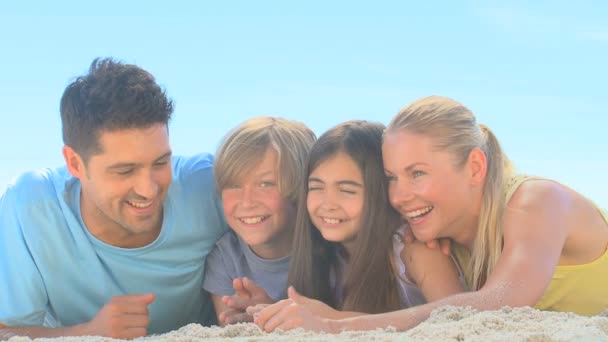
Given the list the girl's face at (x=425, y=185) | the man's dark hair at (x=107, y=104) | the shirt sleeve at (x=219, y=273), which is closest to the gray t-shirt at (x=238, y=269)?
the shirt sleeve at (x=219, y=273)

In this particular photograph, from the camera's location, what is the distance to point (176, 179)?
490 centimetres

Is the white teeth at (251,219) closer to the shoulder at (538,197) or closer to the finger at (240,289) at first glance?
the finger at (240,289)

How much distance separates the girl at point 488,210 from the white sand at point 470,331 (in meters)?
0.36

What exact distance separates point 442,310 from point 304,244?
1206 millimetres

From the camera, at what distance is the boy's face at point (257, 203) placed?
445cm

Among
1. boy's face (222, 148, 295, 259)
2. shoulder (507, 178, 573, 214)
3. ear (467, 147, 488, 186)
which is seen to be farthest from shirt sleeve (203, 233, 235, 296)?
shoulder (507, 178, 573, 214)

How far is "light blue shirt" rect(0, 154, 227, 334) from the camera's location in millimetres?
4680

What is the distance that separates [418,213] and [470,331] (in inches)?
46.1

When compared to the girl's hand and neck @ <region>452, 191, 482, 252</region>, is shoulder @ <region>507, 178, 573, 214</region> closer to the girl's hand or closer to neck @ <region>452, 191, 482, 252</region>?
neck @ <region>452, 191, 482, 252</region>

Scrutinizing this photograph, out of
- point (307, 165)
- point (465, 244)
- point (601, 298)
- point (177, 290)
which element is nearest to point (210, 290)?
point (177, 290)

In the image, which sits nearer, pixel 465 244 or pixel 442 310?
pixel 442 310

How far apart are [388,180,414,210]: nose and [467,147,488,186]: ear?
1.21 feet

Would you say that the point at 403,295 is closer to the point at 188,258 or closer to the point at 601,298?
the point at 601,298

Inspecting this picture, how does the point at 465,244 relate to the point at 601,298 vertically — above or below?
above
